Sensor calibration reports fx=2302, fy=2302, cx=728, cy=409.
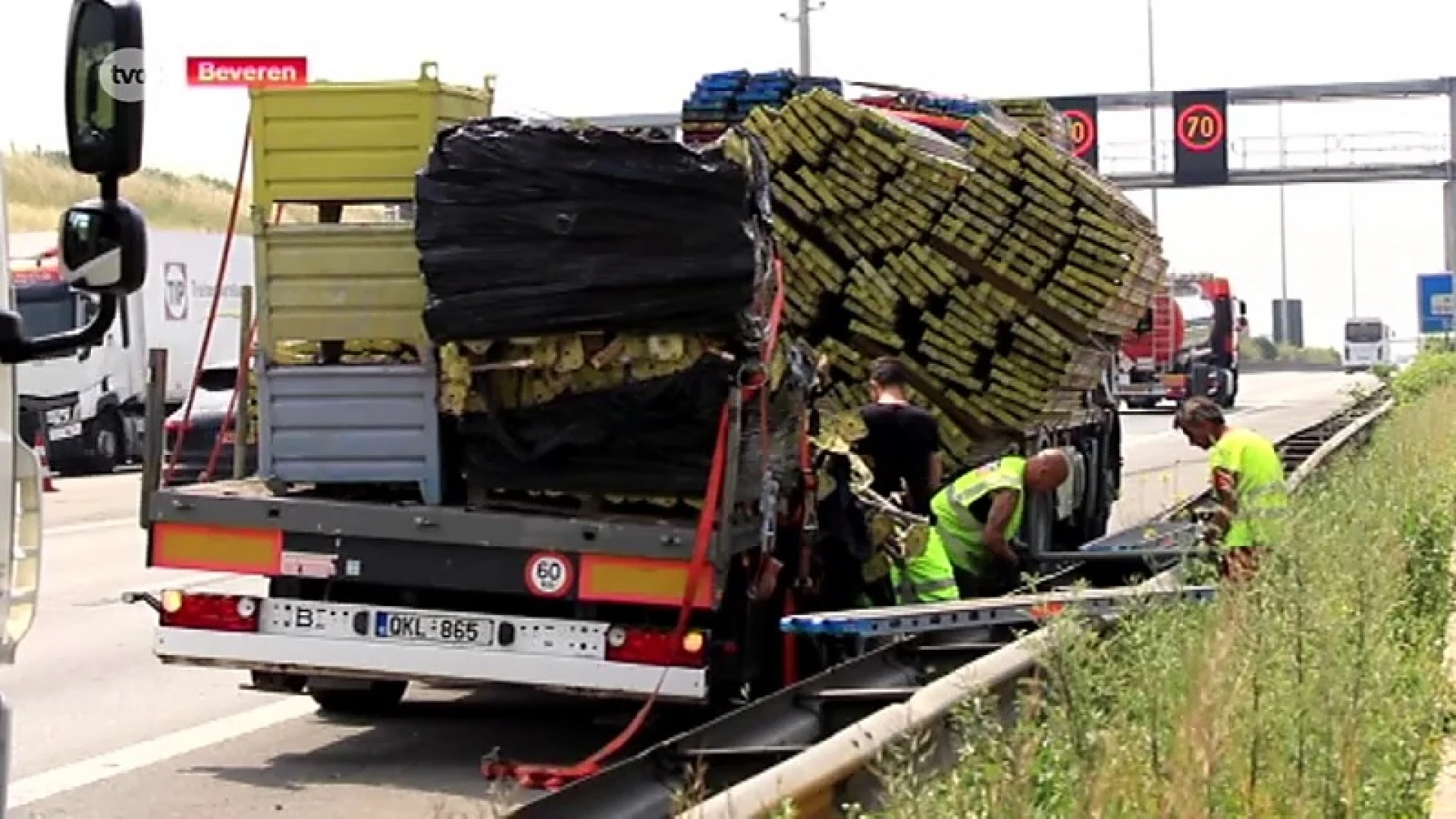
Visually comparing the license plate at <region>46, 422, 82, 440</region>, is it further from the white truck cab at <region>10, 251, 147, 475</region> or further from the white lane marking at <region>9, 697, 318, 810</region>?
the white lane marking at <region>9, 697, 318, 810</region>

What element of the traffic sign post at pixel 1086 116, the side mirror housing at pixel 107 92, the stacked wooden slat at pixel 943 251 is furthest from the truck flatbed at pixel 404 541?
the traffic sign post at pixel 1086 116

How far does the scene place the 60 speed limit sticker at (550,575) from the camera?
8.87m

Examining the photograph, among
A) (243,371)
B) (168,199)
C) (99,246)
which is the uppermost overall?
(168,199)

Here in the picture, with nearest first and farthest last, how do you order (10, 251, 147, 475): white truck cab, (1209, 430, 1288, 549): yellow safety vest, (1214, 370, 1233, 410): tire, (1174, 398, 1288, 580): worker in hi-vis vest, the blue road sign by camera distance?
(1174, 398, 1288, 580): worker in hi-vis vest
(1209, 430, 1288, 549): yellow safety vest
(10, 251, 147, 475): white truck cab
the blue road sign
(1214, 370, 1233, 410): tire

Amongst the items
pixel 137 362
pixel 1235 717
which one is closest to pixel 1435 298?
pixel 137 362

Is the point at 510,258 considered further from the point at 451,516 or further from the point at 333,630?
the point at 333,630

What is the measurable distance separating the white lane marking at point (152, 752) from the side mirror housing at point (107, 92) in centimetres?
433

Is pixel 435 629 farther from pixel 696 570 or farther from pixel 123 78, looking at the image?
pixel 123 78

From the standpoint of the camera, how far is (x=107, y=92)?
4379mm

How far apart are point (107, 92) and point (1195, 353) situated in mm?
52685

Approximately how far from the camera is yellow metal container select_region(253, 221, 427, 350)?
929cm

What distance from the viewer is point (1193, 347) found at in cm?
5550

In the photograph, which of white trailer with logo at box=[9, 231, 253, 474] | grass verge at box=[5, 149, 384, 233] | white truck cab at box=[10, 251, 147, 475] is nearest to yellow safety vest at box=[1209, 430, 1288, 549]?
white trailer with logo at box=[9, 231, 253, 474]

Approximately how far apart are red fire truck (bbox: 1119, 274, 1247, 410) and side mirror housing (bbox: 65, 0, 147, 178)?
44.4 meters
